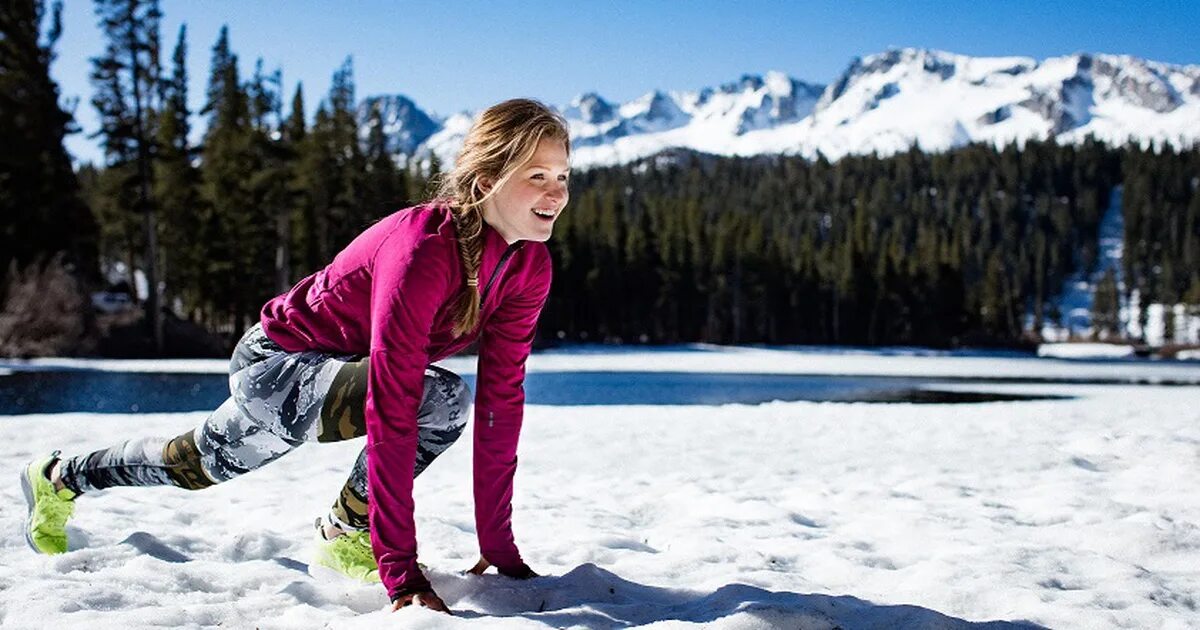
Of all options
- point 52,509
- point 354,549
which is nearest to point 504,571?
point 354,549

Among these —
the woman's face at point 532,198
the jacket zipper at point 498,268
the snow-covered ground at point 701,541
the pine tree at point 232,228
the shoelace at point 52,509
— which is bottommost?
the snow-covered ground at point 701,541

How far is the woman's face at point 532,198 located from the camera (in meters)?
2.68

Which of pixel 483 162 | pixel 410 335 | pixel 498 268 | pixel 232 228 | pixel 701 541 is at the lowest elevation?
pixel 701 541

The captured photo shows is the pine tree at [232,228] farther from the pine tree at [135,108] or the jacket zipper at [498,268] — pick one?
the jacket zipper at [498,268]

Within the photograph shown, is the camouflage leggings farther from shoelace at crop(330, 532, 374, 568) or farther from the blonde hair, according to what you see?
the blonde hair

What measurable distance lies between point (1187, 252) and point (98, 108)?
14925 cm

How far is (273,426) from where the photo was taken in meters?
2.95

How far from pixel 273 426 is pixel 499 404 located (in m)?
0.76

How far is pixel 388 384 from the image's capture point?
2529 millimetres

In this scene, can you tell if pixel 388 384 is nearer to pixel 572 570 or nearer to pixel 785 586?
pixel 572 570

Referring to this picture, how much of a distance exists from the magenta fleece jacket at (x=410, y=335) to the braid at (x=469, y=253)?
0.09 feet

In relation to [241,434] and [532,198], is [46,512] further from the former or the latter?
[532,198]

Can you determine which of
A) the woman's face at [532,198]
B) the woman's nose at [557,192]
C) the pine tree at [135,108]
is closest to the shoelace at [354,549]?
the woman's face at [532,198]

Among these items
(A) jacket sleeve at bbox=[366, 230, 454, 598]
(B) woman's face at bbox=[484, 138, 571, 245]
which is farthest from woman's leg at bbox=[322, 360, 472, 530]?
(B) woman's face at bbox=[484, 138, 571, 245]
